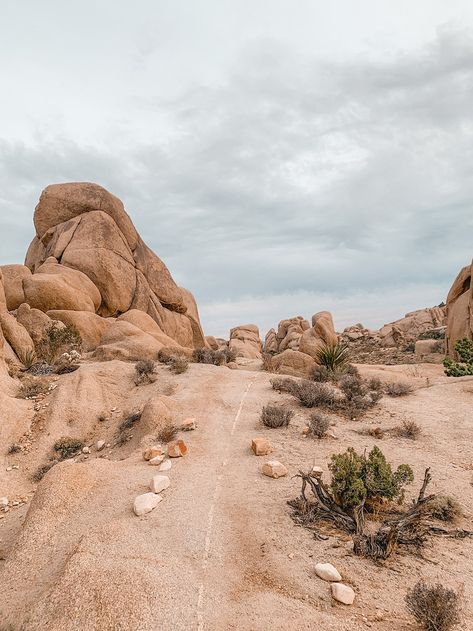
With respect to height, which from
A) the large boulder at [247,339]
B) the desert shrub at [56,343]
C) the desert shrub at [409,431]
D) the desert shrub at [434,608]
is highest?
the large boulder at [247,339]

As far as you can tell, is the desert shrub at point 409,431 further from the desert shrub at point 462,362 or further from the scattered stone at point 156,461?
the desert shrub at point 462,362

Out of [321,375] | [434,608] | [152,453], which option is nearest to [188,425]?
[152,453]

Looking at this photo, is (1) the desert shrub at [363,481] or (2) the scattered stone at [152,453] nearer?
(1) the desert shrub at [363,481]

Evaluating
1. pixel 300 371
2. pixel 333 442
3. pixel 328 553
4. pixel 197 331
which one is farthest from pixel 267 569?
pixel 197 331

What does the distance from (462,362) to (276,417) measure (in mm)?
18624

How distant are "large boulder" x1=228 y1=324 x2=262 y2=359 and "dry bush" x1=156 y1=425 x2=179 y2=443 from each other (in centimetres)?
3514

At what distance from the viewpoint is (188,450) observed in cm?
1002

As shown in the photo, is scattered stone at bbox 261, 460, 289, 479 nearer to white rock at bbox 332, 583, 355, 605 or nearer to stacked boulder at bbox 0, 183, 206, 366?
white rock at bbox 332, 583, 355, 605

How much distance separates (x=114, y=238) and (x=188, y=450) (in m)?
23.6

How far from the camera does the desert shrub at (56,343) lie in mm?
19344

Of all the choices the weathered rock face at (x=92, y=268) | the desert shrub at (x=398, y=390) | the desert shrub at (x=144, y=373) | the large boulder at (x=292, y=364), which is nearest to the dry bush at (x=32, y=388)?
the desert shrub at (x=144, y=373)

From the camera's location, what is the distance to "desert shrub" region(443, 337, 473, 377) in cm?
2036

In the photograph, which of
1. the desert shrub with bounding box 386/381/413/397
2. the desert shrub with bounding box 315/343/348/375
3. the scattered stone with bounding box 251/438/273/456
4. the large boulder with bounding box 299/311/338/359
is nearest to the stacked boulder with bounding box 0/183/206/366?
the large boulder with bounding box 299/311/338/359

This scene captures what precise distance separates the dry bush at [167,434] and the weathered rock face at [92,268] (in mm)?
13087
